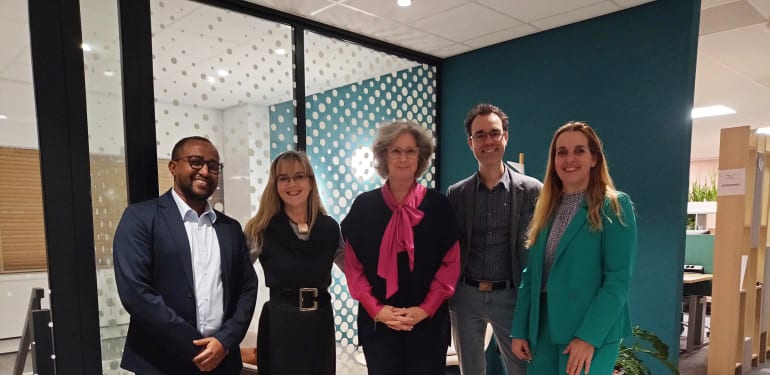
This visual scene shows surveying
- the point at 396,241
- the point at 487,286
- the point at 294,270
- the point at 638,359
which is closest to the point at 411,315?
the point at 396,241

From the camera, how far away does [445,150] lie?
4.50m

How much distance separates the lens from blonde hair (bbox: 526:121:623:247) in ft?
5.34

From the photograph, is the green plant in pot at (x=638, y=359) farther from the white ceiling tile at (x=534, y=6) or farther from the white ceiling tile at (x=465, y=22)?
the white ceiling tile at (x=465, y=22)

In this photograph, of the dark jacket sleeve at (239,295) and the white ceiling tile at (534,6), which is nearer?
the dark jacket sleeve at (239,295)

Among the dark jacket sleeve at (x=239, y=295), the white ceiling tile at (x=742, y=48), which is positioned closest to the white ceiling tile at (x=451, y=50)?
the white ceiling tile at (x=742, y=48)

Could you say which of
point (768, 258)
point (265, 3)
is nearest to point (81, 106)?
point (265, 3)

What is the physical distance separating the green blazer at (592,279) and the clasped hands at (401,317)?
463 millimetres

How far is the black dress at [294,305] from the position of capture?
195 centimetres

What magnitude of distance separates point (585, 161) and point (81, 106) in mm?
2103

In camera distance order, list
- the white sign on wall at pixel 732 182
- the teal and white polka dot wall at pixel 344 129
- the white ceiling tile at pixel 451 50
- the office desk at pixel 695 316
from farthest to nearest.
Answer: the office desk at pixel 695 316 → the white ceiling tile at pixel 451 50 → the white sign on wall at pixel 732 182 → the teal and white polka dot wall at pixel 344 129

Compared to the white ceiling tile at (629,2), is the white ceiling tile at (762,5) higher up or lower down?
lower down

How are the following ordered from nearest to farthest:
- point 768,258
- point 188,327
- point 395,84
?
point 188,327 → point 395,84 → point 768,258

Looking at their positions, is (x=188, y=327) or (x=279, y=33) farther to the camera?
(x=279, y=33)

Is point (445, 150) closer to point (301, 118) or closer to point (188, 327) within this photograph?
point (301, 118)
